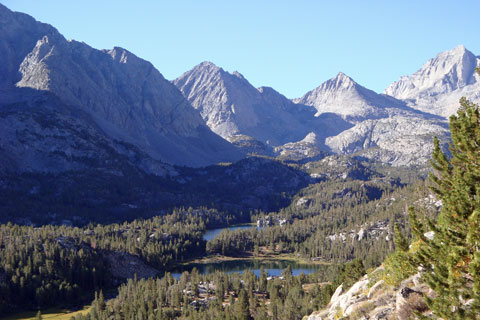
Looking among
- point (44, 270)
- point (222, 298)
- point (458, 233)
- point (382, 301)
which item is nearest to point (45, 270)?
point (44, 270)

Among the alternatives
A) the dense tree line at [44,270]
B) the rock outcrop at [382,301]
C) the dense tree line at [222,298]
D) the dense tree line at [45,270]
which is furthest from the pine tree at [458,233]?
the dense tree line at [44,270]

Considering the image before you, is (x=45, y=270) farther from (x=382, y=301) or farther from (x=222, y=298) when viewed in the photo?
(x=382, y=301)

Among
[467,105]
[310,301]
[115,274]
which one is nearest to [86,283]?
[115,274]

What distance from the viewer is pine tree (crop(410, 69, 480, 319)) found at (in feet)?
91.4

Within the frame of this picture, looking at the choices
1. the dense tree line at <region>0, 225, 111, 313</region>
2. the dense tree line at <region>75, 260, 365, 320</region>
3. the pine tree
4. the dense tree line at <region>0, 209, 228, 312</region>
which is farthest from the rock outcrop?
the dense tree line at <region>0, 209, 228, 312</region>

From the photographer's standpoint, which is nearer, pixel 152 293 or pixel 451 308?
pixel 451 308

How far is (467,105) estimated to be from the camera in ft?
112

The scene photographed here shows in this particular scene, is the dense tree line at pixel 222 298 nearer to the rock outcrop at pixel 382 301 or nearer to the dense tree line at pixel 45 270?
the dense tree line at pixel 45 270

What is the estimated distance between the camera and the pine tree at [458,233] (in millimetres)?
27844

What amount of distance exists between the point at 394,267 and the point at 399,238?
11.1ft

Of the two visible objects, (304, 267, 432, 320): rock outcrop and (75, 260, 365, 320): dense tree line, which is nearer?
(304, 267, 432, 320): rock outcrop

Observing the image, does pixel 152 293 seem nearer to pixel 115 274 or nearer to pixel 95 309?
pixel 95 309

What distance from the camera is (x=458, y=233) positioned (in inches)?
1195

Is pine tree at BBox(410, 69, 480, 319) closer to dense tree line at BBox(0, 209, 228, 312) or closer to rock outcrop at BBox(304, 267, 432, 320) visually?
rock outcrop at BBox(304, 267, 432, 320)
